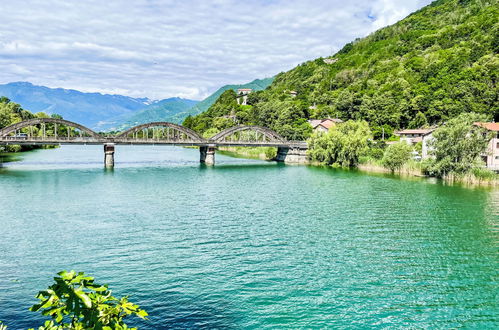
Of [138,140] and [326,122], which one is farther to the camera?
[326,122]

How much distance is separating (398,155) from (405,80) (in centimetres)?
5639

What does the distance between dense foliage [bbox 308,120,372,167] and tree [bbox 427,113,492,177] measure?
18.1 meters

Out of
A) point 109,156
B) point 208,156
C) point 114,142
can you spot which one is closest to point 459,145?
point 208,156

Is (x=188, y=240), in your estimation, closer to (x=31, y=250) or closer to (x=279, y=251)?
(x=279, y=251)

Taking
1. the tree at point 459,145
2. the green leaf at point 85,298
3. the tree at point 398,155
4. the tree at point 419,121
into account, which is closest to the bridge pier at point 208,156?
the tree at point 398,155

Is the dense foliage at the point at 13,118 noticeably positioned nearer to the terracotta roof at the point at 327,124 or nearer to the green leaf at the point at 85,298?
the terracotta roof at the point at 327,124

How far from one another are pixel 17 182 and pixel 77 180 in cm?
636

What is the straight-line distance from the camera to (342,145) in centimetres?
6650

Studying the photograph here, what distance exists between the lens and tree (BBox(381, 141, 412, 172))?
54.1 meters

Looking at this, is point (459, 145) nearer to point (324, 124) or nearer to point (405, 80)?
point (324, 124)

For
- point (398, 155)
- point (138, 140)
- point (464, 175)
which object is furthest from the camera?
point (138, 140)

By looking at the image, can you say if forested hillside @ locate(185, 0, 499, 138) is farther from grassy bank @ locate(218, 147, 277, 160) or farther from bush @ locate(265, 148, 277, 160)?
bush @ locate(265, 148, 277, 160)

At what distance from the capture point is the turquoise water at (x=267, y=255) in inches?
535

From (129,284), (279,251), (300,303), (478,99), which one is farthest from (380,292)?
(478,99)
